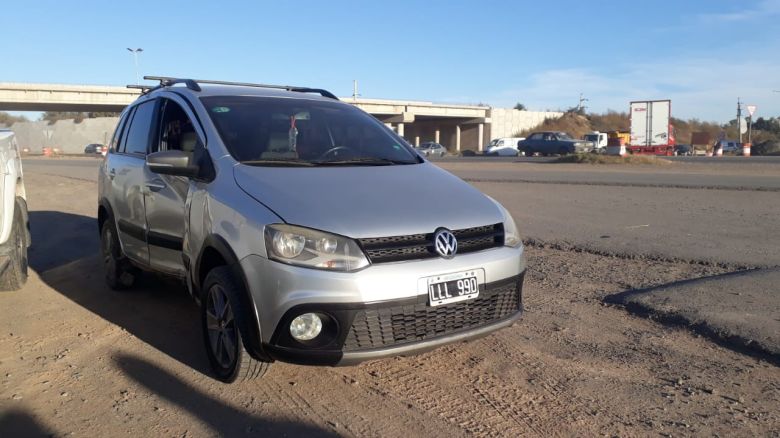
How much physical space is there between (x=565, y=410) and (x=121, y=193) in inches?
166

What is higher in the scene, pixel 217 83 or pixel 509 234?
pixel 217 83

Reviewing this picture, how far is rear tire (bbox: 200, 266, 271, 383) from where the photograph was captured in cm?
373

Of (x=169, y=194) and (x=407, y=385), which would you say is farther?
(x=169, y=194)

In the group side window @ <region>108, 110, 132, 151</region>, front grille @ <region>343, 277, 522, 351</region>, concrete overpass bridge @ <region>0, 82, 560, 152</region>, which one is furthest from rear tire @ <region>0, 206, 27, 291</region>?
concrete overpass bridge @ <region>0, 82, 560, 152</region>

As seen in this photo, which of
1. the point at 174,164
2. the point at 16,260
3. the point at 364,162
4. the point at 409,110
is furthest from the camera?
the point at 409,110

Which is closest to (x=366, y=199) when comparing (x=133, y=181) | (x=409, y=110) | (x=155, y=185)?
(x=155, y=185)

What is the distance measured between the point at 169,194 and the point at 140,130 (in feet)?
4.71

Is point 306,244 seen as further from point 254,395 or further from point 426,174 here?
point 426,174

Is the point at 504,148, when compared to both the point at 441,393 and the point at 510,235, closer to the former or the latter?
the point at 510,235

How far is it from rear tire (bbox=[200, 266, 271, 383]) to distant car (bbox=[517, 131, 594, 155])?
40812 millimetres

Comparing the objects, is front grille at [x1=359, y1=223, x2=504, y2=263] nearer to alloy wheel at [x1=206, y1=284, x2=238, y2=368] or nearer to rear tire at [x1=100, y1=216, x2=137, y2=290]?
alloy wheel at [x1=206, y1=284, x2=238, y2=368]

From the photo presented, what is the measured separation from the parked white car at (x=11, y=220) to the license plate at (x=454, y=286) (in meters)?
3.98

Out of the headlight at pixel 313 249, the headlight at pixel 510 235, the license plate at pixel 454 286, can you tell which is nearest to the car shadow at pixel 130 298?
the headlight at pixel 313 249

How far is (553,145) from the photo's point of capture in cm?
4412
